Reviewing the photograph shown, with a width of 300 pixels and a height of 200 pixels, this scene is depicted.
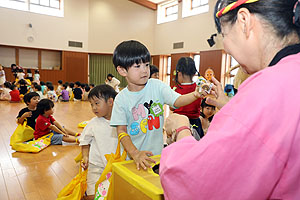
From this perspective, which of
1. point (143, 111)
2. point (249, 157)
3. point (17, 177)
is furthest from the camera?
point (17, 177)

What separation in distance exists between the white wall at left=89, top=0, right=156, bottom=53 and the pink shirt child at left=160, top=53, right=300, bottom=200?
50.6ft

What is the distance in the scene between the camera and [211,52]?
37.8 ft

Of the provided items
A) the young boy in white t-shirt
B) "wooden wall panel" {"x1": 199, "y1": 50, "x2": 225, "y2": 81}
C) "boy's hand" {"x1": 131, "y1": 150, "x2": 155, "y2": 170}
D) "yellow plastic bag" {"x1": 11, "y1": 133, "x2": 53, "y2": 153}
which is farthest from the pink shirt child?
"wooden wall panel" {"x1": 199, "y1": 50, "x2": 225, "y2": 81}

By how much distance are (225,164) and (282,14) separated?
1.35 feet

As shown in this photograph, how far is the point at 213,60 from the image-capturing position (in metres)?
11.5

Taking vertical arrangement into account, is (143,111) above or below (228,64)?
below

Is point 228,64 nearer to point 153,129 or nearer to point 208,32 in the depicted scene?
point 208,32

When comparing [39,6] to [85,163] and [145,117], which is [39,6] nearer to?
[85,163]

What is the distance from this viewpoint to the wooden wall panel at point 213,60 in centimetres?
1125

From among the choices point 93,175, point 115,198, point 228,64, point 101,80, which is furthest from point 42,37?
point 115,198

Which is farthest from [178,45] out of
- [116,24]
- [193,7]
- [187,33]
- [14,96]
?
[14,96]

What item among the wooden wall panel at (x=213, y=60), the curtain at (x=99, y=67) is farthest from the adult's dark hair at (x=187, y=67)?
the curtain at (x=99, y=67)

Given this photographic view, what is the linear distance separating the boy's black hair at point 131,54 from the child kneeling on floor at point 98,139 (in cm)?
68

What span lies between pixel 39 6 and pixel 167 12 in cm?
766
